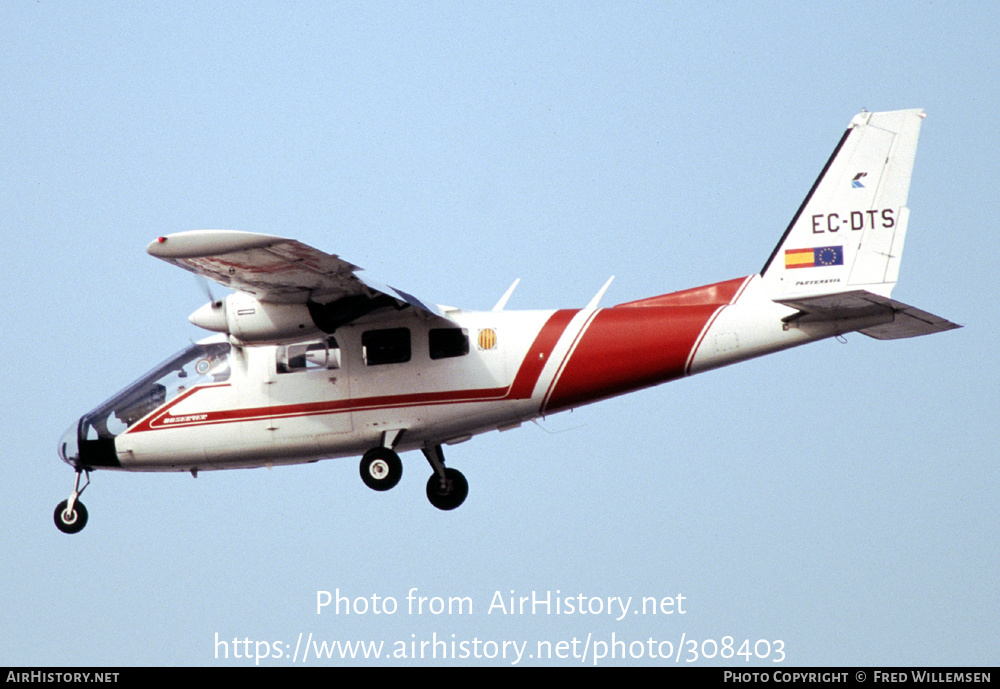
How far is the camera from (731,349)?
21109mm

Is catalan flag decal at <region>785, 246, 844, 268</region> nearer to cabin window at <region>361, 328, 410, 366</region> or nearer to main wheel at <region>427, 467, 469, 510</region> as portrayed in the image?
cabin window at <region>361, 328, 410, 366</region>

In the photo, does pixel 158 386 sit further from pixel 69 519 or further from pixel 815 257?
pixel 815 257

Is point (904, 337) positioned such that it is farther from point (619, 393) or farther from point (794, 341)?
point (619, 393)

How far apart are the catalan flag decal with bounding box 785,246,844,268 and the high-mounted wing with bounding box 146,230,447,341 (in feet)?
16.3

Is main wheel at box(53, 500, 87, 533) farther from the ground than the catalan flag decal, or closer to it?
closer to it

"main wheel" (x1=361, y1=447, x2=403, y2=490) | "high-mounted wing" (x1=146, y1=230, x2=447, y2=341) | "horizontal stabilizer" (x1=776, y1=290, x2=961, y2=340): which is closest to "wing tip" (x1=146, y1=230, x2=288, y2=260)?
"high-mounted wing" (x1=146, y1=230, x2=447, y2=341)

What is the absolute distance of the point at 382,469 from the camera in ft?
72.3

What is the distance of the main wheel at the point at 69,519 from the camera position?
23.7 metres

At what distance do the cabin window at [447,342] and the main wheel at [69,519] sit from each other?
626cm

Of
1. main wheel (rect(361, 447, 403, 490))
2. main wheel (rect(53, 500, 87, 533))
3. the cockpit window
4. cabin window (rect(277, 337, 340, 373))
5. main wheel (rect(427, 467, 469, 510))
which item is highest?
cabin window (rect(277, 337, 340, 373))

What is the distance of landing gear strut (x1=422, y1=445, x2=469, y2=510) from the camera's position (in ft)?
76.7

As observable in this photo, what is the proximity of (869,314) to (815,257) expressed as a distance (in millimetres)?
1254
